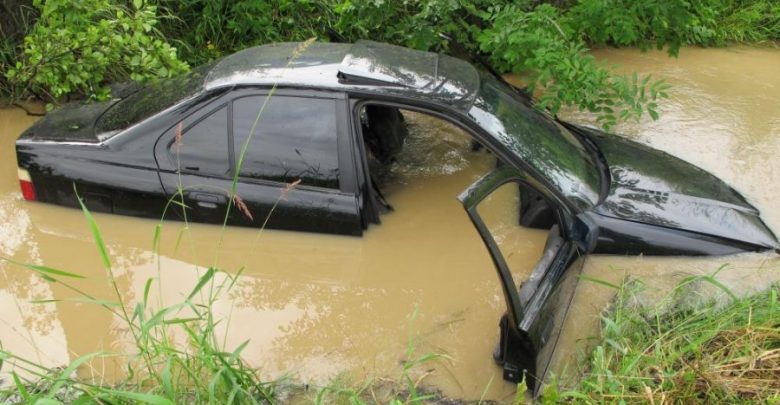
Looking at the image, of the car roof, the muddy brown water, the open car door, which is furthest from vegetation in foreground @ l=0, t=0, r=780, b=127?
the open car door

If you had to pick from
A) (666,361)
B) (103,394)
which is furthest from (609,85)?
(103,394)

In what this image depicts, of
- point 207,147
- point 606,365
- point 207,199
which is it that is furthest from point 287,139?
point 606,365

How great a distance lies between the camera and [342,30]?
20.0ft

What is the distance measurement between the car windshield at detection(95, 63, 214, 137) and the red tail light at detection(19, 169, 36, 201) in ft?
1.59

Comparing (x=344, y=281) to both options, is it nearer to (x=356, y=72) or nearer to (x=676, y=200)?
(x=356, y=72)

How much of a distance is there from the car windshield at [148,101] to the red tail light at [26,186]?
1.59 ft

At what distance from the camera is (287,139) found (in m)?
3.72

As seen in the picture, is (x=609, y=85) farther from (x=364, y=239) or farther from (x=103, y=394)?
(x=103, y=394)

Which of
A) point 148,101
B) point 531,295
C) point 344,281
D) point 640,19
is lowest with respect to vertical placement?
point 344,281

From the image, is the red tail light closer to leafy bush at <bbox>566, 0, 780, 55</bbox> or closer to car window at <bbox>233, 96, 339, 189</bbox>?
car window at <bbox>233, 96, 339, 189</bbox>

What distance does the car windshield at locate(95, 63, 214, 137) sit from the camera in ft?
12.7

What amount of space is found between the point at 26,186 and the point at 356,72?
206 centimetres

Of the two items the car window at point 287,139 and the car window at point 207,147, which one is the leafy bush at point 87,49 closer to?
the car window at point 207,147

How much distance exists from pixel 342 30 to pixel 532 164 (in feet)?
10.2
